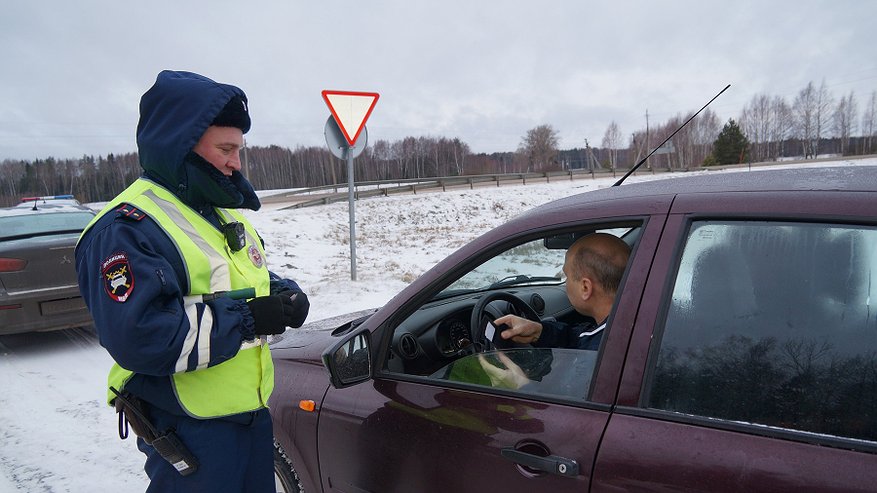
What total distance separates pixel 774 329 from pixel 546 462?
65 centimetres

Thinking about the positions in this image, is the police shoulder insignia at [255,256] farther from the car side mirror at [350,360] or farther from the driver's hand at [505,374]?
the driver's hand at [505,374]

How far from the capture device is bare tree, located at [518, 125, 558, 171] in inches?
2443

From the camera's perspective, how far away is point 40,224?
605cm

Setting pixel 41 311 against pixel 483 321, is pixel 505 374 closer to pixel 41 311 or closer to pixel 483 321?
pixel 483 321

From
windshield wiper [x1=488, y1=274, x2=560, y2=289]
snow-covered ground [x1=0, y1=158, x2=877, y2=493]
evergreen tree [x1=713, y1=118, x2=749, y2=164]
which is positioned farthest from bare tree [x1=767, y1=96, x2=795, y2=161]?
windshield wiper [x1=488, y1=274, x2=560, y2=289]

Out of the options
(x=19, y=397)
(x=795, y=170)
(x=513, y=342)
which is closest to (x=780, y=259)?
(x=795, y=170)

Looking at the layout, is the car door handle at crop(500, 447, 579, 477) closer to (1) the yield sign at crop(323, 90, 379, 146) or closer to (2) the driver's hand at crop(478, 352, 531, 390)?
(2) the driver's hand at crop(478, 352, 531, 390)

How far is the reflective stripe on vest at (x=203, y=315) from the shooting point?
160cm

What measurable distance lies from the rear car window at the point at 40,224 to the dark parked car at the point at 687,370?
5.63m

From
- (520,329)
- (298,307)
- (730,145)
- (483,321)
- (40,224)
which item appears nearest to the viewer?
(298,307)

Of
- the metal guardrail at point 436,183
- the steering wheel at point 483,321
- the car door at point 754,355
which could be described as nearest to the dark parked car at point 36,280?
the steering wheel at point 483,321

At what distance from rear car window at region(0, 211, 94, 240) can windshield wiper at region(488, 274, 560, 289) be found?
18.0 feet

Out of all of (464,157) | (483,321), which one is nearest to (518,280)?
(483,321)

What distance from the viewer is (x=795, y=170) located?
1.65 m
